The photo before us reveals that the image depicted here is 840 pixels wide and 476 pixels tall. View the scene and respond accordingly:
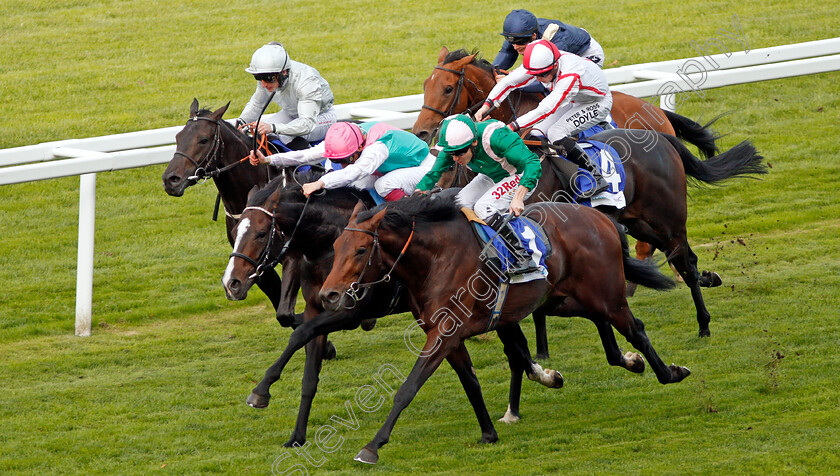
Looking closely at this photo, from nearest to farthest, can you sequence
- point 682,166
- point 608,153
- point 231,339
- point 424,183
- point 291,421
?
1. point 424,183
2. point 291,421
3. point 608,153
4. point 682,166
5. point 231,339

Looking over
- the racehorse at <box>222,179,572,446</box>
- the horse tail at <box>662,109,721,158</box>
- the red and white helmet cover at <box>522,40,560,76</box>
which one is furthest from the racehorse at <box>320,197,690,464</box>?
the horse tail at <box>662,109,721,158</box>

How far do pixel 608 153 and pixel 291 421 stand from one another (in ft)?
9.81

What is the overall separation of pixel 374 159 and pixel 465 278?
4.08 ft

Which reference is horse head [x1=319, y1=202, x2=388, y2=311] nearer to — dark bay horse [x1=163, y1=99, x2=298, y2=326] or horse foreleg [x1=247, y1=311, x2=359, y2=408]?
horse foreleg [x1=247, y1=311, x2=359, y2=408]

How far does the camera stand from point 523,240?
20.0 feet

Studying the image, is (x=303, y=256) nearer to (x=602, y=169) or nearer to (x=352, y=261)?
(x=352, y=261)

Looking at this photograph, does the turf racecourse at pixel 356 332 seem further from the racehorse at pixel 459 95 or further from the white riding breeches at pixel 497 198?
the racehorse at pixel 459 95

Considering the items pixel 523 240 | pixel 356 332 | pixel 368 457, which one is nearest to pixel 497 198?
pixel 523 240

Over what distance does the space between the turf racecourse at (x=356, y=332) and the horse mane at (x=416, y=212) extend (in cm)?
133

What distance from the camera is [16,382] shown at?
8.05 metres

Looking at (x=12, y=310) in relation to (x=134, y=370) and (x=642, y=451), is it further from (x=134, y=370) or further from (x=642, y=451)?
(x=642, y=451)

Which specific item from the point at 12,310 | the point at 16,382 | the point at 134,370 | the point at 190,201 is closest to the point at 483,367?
the point at 134,370

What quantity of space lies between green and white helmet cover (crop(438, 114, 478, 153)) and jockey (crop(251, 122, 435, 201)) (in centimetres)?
76

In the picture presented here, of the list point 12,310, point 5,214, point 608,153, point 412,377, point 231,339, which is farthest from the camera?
point 5,214
